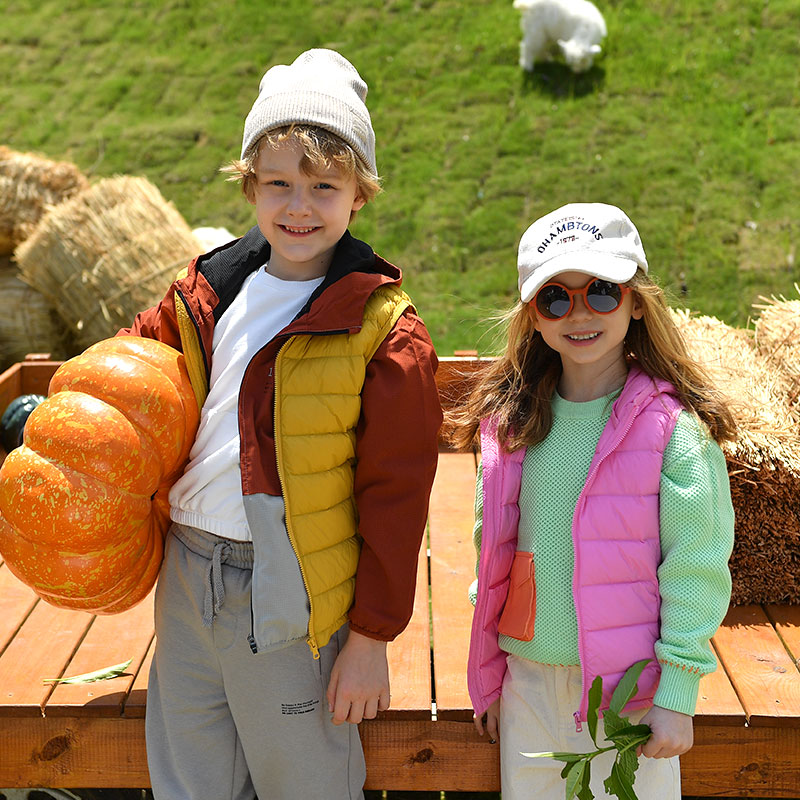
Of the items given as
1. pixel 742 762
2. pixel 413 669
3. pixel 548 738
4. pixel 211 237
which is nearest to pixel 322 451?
pixel 548 738

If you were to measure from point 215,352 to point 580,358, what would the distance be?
84 centimetres

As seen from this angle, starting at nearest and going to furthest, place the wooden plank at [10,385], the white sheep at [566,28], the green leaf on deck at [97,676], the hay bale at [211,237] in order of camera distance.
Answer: the green leaf on deck at [97,676], the wooden plank at [10,385], the hay bale at [211,237], the white sheep at [566,28]

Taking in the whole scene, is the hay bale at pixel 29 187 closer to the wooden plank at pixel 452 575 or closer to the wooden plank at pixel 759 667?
the wooden plank at pixel 452 575

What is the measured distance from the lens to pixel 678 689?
1.98 meters

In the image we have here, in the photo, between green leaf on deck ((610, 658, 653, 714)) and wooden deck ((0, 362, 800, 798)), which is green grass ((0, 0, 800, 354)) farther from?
green leaf on deck ((610, 658, 653, 714))

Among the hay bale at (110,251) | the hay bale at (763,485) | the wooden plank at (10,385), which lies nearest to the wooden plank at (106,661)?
the wooden plank at (10,385)

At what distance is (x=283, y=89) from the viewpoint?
2.10 m

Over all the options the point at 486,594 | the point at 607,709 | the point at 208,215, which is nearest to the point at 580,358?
the point at 486,594

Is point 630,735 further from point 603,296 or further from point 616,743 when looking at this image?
point 603,296

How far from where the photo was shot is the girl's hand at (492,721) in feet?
7.70

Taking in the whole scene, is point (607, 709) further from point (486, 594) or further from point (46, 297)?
point (46, 297)

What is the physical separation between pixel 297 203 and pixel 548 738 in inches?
51.8

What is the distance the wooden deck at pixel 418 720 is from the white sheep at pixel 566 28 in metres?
7.04

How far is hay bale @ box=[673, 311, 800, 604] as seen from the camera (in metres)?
2.89
